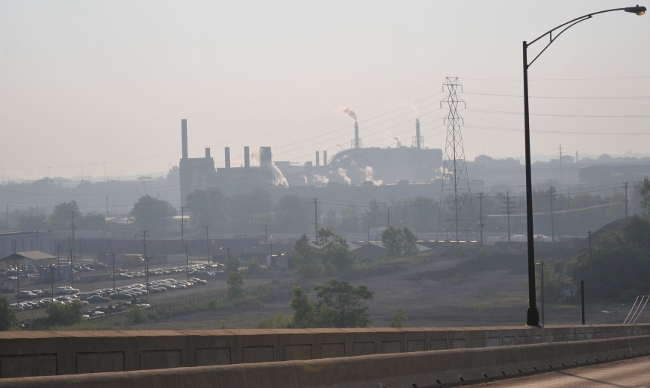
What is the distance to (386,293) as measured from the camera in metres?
97.2

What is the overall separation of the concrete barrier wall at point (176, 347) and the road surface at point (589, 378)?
8.17ft

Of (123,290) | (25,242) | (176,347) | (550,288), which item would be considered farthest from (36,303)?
(176,347)

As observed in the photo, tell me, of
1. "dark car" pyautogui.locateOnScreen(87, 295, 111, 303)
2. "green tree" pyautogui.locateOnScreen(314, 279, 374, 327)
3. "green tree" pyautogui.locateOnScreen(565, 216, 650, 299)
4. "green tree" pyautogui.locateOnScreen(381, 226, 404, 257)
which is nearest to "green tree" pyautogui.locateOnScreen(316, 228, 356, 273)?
"green tree" pyautogui.locateOnScreen(381, 226, 404, 257)

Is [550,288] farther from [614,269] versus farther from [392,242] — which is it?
[392,242]

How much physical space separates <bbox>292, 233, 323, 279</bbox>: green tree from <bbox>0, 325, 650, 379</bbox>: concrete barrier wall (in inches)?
3745

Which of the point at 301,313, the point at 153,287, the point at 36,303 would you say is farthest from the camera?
the point at 153,287

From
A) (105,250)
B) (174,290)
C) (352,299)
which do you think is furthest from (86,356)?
(105,250)

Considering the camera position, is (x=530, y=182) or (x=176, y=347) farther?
(x=530, y=182)

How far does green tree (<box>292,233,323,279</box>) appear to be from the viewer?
11519 cm

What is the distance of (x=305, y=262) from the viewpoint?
4587 inches

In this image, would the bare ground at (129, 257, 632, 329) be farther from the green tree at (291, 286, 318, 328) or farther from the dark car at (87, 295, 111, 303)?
the dark car at (87, 295, 111, 303)

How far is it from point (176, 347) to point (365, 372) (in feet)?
11.0

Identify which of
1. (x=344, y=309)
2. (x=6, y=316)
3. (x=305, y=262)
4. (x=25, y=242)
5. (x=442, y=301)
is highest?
(x=25, y=242)

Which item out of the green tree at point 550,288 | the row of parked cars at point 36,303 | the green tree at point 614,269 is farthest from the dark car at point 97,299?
the green tree at point 614,269
